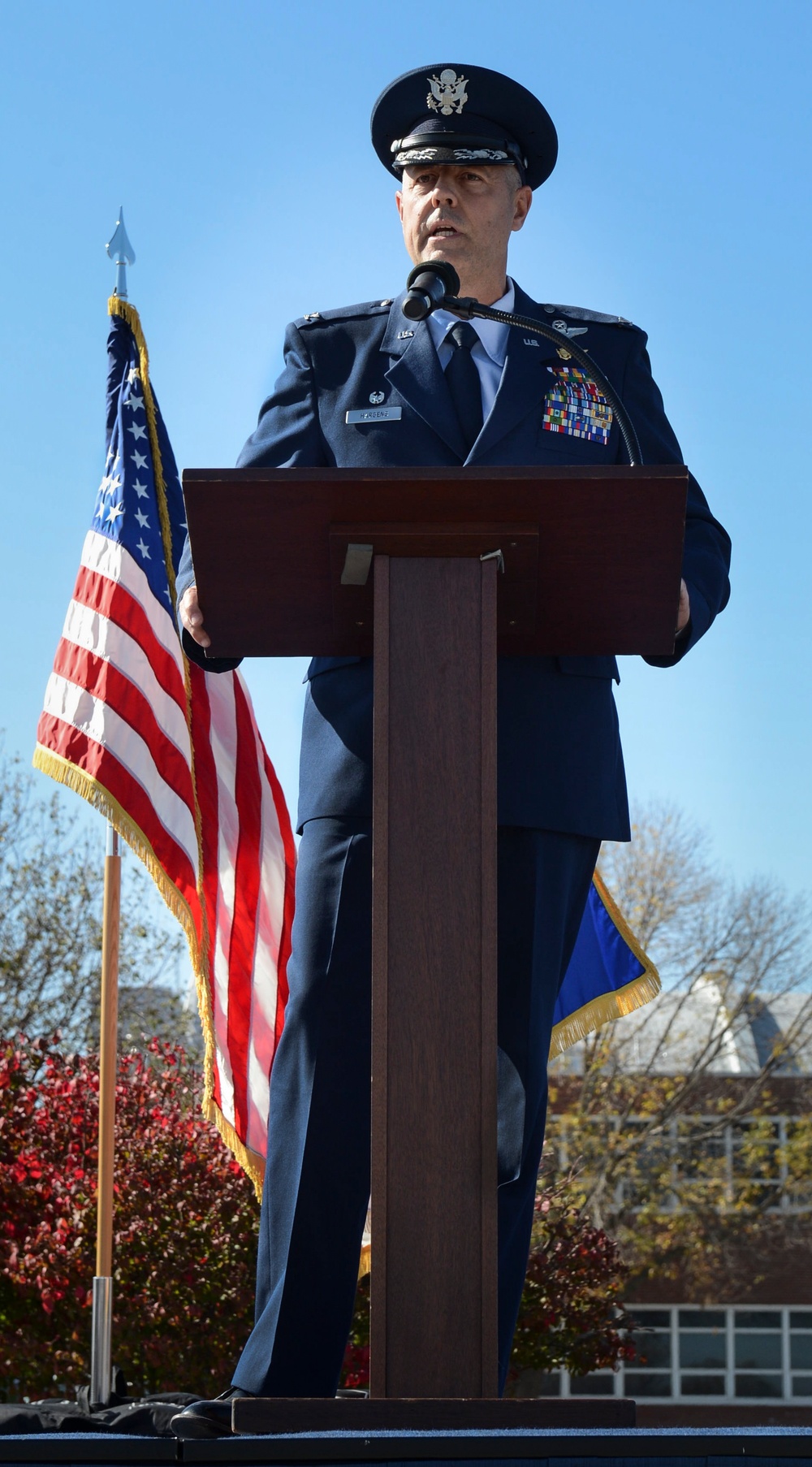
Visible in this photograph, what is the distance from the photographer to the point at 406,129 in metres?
2.45

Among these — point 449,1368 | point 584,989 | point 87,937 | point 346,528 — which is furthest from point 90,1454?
point 87,937

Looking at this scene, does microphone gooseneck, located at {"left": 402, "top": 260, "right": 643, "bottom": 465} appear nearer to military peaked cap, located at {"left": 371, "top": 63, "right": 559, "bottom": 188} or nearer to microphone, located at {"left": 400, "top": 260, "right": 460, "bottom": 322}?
microphone, located at {"left": 400, "top": 260, "right": 460, "bottom": 322}

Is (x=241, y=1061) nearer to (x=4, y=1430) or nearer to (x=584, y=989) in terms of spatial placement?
(x=584, y=989)

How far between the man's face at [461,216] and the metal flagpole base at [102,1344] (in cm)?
343

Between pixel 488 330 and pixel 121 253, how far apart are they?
3832 millimetres

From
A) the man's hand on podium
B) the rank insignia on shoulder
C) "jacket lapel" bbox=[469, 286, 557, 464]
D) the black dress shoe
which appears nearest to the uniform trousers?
the black dress shoe

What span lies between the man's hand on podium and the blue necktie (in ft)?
1.64

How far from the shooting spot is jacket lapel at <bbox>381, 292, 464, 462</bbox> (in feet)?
7.61

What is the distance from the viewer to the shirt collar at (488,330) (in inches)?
95.8

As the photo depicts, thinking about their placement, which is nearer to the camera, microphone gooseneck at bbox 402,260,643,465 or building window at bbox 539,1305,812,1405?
microphone gooseneck at bbox 402,260,643,465

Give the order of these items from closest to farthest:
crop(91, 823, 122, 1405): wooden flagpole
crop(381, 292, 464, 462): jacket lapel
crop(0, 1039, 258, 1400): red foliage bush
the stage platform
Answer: the stage platform, crop(381, 292, 464, 462): jacket lapel, crop(91, 823, 122, 1405): wooden flagpole, crop(0, 1039, 258, 1400): red foliage bush

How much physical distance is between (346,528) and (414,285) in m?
0.43

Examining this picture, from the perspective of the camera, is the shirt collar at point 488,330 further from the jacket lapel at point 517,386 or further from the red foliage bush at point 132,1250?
Answer: the red foliage bush at point 132,1250

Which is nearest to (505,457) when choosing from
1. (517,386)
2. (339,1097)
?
(517,386)
